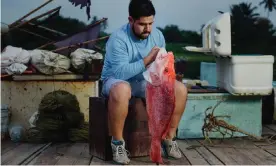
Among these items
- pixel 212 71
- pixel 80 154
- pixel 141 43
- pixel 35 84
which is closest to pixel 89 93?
pixel 35 84

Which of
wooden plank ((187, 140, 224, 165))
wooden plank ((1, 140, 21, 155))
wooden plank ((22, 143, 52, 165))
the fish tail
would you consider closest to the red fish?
the fish tail

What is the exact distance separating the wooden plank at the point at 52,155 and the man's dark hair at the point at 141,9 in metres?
1.29

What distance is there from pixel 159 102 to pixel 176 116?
451 mm

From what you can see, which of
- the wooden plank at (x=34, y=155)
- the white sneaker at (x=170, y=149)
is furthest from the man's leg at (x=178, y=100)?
the wooden plank at (x=34, y=155)

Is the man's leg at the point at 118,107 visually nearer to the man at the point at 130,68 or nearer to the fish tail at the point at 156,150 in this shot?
the man at the point at 130,68

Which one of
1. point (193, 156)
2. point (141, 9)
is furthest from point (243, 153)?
point (141, 9)

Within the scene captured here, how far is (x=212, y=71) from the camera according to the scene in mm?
6711

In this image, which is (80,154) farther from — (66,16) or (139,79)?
(66,16)

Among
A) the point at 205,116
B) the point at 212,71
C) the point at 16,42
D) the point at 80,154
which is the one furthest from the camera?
the point at 212,71

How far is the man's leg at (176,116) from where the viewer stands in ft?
12.6

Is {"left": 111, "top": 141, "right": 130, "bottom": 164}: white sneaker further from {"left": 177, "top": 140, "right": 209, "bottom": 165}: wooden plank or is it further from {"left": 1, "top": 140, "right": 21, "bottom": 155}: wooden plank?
{"left": 1, "top": 140, "right": 21, "bottom": 155}: wooden plank

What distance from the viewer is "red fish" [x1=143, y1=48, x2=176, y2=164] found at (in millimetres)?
3436

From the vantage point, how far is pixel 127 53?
12.4 ft

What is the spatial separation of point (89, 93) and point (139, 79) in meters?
1.44
